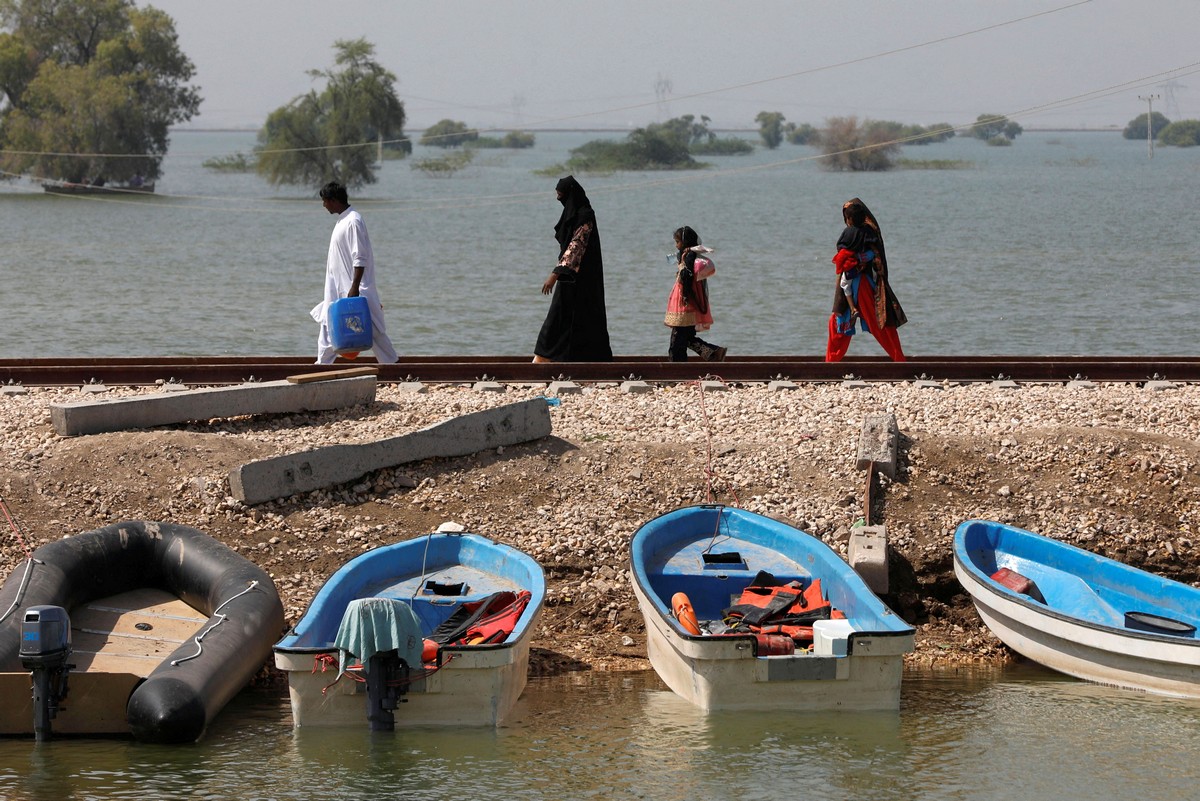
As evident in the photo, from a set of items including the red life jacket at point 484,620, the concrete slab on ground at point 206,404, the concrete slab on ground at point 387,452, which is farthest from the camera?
the concrete slab on ground at point 206,404

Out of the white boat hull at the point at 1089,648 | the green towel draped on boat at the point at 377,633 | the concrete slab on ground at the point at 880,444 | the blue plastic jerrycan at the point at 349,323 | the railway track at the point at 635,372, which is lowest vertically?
the white boat hull at the point at 1089,648

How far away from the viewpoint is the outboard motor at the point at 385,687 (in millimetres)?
6750

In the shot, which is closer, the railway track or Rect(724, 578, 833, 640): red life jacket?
Rect(724, 578, 833, 640): red life jacket

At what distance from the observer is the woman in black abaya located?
12016mm

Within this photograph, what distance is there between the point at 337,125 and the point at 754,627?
8183 centimetres

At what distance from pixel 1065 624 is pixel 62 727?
522cm

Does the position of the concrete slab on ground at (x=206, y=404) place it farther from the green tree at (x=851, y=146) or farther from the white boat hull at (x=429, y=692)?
Result: the green tree at (x=851, y=146)

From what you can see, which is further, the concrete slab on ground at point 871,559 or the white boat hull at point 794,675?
the concrete slab on ground at point 871,559

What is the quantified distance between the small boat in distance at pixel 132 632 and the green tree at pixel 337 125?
79069 mm

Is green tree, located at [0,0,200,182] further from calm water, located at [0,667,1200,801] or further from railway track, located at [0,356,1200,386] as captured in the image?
calm water, located at [0,667,1200,801]

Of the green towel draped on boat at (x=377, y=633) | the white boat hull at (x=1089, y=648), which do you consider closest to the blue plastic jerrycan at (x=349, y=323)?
the green towel draped on boat at (x=377, y=633)

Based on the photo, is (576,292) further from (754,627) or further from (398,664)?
(398,664)

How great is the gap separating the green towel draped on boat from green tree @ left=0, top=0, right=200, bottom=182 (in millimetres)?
73937

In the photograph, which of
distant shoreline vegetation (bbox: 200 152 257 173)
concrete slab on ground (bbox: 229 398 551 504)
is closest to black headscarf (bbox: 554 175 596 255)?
concrete slab on ground (bbox: 229 398 551 504)
